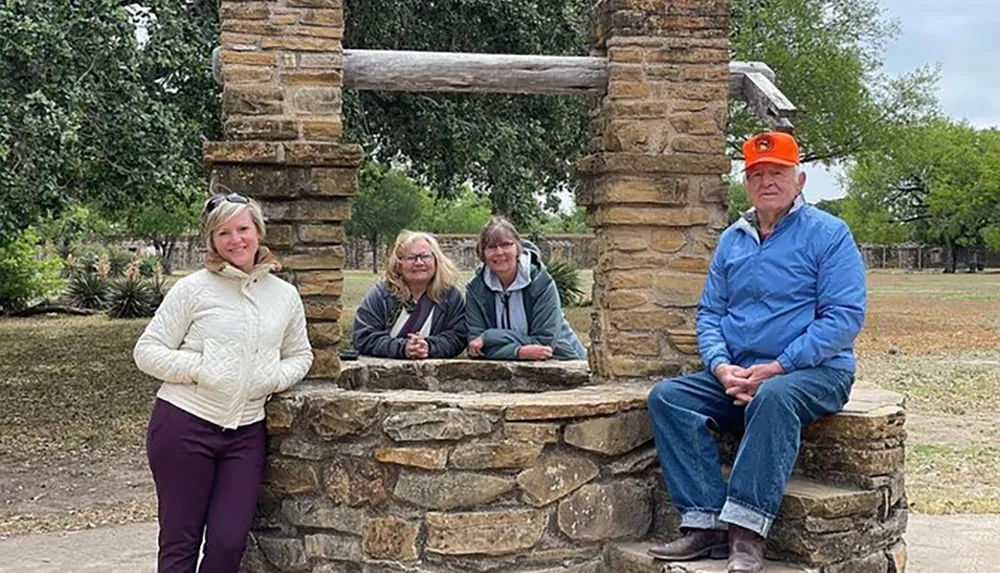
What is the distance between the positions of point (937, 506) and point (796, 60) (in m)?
13.2

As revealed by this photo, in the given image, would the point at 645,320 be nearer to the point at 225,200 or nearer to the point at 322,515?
the point at 322,515

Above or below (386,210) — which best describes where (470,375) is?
below

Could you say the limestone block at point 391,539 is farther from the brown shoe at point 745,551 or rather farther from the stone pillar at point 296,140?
the brown shoe at point 745,551

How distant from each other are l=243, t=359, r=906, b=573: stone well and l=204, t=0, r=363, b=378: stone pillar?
60cm

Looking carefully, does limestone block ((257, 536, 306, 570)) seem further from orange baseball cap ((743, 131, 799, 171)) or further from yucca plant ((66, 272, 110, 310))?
yucca plant ((66, 272, 110, 310))

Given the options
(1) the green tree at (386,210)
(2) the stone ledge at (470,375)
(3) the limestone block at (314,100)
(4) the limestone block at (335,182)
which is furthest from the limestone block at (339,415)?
→ (1) the green tree at (386,210)

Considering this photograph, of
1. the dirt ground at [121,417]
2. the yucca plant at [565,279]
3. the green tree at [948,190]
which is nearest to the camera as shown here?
the dirt ground at [121,417]

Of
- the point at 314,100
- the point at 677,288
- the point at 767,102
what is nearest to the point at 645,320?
the point at 677,288

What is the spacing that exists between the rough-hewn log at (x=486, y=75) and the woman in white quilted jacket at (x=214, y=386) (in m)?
1.04

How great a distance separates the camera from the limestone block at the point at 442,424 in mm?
4121

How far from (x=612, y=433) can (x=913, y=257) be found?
62255mm

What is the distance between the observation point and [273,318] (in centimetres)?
422

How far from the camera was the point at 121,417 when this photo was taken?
10.7 m

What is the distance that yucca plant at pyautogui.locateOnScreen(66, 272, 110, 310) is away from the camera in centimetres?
2367
